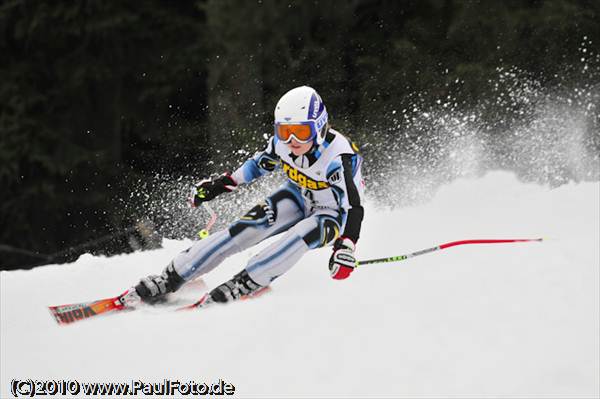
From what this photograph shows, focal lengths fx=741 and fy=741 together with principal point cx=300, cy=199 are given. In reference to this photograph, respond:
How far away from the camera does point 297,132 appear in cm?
459

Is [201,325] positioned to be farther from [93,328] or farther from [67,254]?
[67,254]

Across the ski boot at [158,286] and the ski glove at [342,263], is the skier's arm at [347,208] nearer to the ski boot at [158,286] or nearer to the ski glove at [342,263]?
the ski glove at [342,263]

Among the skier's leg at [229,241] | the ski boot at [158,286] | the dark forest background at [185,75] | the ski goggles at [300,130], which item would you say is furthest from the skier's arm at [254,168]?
the dark forest background at [185,75]

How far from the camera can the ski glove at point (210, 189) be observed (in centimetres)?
515

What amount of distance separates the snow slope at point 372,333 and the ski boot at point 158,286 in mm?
143

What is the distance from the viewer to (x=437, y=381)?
3559 mm

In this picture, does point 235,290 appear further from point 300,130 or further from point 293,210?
point 300,130

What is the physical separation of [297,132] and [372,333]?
1360 millimetres

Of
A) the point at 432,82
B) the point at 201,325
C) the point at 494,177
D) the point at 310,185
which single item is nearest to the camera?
the point at 201,325

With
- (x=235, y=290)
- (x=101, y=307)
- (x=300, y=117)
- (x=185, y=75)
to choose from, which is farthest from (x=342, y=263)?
(x=185, y=75)

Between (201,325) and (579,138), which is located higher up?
(579,138)

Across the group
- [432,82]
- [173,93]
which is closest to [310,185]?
[432,82]

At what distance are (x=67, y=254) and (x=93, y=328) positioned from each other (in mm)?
8145

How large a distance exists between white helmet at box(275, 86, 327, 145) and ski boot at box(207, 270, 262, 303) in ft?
3.04
